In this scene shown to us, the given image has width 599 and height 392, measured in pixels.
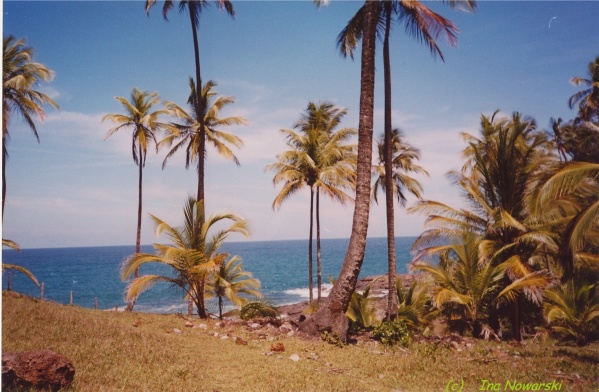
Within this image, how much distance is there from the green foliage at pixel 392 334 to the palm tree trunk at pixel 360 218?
1.05 metres

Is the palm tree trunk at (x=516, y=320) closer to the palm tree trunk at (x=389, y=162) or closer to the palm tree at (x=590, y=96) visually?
the palm tree trunk at (x=389, y=162)

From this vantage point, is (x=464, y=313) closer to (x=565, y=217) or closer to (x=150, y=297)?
(x=565, y=217)

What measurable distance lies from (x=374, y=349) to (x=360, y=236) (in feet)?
8.71

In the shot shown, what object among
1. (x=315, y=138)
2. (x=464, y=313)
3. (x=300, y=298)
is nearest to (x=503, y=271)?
(x=464, y=313)

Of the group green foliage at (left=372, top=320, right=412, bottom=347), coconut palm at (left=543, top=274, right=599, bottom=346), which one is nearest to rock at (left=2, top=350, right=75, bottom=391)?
green foliage at (left=372, top=320, right=412, bottom=347)

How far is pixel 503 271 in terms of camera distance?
34.5 feet

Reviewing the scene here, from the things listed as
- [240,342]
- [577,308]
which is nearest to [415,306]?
[577,308]

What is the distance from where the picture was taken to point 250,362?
6.38 m

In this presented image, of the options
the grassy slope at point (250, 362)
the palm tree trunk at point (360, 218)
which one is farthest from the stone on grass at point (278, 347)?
the palm tree trunk at point (360, 218)

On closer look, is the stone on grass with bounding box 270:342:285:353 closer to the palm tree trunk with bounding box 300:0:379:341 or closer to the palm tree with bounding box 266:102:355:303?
the palm tree trunk with bounding box 300:0:379:341

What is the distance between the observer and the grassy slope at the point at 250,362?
5.25 metres

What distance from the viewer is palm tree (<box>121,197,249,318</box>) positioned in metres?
10.0

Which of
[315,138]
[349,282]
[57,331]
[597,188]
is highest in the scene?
[315,138]

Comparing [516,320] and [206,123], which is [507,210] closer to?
[516,320]
